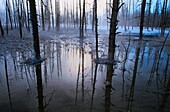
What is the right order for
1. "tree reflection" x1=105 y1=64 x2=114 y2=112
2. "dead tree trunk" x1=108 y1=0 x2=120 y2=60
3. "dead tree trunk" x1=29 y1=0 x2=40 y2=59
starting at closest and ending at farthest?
1. "tree reflection" x1=105 y1=64 x2=114 y2=112
2. "dead tree trunk" x1=108 y1=0 x2=120 y2=60
3. "dead tree trunk" x1=29 y1=0 x2=40 y2=59

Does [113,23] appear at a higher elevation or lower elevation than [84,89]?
higher

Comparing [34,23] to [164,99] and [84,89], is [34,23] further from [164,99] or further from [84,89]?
[164,99]

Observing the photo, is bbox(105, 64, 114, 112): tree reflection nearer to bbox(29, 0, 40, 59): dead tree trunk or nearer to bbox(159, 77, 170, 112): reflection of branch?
bbox(159, 77, 170, 112): reflection of branch

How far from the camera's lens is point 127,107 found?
3.29 m

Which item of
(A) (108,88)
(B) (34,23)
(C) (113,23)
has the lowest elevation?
(A) (108,88)

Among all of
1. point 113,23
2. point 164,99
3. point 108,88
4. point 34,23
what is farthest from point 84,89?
point 34,23

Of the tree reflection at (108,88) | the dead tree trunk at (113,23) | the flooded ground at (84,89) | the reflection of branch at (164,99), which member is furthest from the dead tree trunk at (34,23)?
the reflection of branch at (164,99)

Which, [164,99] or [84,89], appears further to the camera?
[84,89]

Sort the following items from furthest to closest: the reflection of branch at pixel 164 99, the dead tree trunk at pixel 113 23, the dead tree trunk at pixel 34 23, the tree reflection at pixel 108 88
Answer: the dead tree trunk at pixel 34 23 < the dead tree trunk at pixel 113 23 < the tree reflection at pixel 108 88 < the reflection of branch at pixel 164 99

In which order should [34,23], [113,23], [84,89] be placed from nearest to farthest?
[84,89] → [113,23] → [34,23]

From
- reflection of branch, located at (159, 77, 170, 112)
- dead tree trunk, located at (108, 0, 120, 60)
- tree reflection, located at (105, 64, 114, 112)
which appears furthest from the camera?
dead tree trunk, located at (108, 0, 120, 60)

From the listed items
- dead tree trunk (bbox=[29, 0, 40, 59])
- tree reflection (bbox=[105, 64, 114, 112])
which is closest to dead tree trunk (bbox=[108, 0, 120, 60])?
tree reflection (bbox=[105, 64, 114, 112])

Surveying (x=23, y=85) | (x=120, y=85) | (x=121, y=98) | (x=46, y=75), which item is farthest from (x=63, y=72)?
(x=121, y=98)

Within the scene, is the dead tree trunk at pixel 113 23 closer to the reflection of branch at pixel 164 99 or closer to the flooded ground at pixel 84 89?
the flooded ground at pixel 84 89
